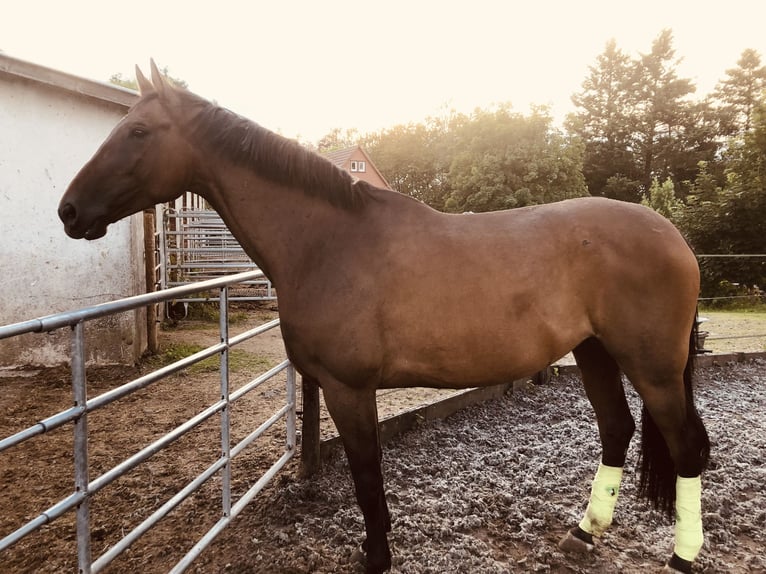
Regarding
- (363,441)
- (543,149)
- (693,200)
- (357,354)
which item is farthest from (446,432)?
(543,149)

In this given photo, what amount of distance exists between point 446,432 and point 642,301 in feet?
6.94

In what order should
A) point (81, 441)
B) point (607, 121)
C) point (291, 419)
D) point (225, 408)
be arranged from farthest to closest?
1. point (607, 121)
2. point (291, 419)
3. point (225, 408)
4. point (81, 441)

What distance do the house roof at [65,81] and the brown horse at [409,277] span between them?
364 cm

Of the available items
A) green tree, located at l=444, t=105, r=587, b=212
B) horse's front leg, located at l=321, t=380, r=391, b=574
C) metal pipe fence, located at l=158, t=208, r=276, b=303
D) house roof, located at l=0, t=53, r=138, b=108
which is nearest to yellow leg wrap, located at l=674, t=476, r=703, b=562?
horse's front leg, located at l=321, t=380, r=391, b=574

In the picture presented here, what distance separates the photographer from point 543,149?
2961 cm

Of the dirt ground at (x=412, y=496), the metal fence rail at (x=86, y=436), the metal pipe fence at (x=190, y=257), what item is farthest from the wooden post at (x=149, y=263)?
the metal fence rail at (x=86, y=436)

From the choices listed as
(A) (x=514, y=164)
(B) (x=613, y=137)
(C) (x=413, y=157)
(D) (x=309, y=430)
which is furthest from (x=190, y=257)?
(C) (x=413, y=157)

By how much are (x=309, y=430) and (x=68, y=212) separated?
1.89 metres

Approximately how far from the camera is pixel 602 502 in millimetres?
2600

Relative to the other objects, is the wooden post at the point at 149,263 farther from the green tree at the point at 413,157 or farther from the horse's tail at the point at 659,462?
the green tree at the point at 413,157

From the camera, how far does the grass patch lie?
6.07 metres

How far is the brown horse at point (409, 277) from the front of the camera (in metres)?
2.15

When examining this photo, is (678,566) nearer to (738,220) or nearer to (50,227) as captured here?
(50,227)

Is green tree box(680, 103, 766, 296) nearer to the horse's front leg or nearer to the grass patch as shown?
the grass patch
